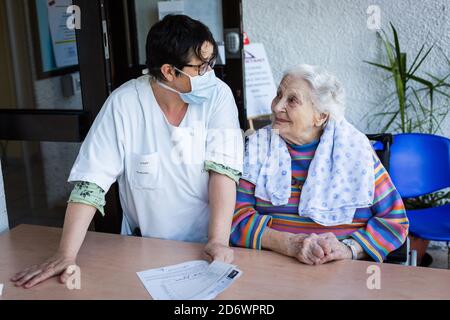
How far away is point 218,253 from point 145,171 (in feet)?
1.41

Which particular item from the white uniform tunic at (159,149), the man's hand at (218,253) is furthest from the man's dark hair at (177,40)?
the man's hand at (218,253)

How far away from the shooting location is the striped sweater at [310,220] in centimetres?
196

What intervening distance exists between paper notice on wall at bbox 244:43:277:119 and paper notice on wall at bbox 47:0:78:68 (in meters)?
1.04

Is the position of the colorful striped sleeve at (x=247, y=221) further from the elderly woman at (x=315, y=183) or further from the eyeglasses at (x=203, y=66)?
the eyeglasses at (x=203, y=66)

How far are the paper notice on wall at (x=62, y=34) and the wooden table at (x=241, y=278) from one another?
1.65 m

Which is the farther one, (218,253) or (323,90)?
(323,90)

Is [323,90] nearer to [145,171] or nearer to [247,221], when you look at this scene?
[247,221]

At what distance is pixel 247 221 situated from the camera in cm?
206

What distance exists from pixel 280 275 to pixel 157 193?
594mm

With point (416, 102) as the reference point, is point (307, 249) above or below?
→ below

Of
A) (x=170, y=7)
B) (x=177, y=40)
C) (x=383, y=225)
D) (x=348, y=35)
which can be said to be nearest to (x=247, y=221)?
(x=383, y=225)

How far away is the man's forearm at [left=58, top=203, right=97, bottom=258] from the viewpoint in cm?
185

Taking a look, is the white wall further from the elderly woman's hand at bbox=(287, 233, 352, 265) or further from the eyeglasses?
the elderly woman's hand at bbox=(287, 233, 352, 265)

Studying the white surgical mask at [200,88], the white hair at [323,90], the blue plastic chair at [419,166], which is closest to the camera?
the white surgical mask at [200,88]
